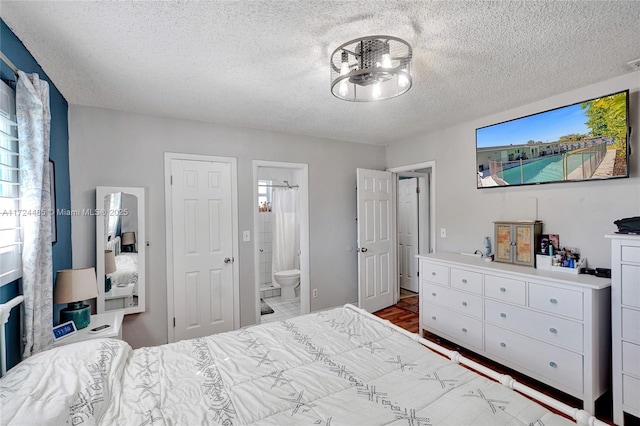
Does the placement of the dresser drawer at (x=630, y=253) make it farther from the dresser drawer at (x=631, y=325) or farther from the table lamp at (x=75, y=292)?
the table lamp at (x=75, y=292)

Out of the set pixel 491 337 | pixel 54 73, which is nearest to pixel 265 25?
pixel 54 73

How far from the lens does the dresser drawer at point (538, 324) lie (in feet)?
6.69

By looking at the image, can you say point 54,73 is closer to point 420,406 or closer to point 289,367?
point 289,367

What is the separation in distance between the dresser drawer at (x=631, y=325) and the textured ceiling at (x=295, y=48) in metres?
1.64

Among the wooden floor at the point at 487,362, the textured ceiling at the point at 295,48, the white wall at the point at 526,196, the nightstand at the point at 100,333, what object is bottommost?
the wooden floor at the point at 487,362

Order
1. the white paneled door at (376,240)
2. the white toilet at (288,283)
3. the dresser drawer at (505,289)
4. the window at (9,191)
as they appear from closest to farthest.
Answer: the window at (9,191) → the dresser drawer at (505,289) → the white paneled door at (376,240) → the white toilet at (288,283)

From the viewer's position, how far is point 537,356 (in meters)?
2.23

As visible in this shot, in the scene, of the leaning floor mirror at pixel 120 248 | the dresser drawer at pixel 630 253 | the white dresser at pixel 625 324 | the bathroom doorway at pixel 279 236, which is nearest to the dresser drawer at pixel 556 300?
the white dresser at pixel 625 324

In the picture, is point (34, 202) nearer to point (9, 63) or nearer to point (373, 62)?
point (9, 63)

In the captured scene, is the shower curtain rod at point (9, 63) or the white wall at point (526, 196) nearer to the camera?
the shower curtain rod at point (9, 63)

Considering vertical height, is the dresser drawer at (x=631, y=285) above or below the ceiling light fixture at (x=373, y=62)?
below

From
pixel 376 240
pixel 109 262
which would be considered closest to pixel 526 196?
pixel 376 240

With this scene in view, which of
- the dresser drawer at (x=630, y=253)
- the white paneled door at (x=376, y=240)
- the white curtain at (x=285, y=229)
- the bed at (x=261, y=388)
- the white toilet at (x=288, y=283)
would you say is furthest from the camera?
the white curtain at (x=285, y=229)

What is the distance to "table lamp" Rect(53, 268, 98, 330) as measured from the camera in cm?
198
